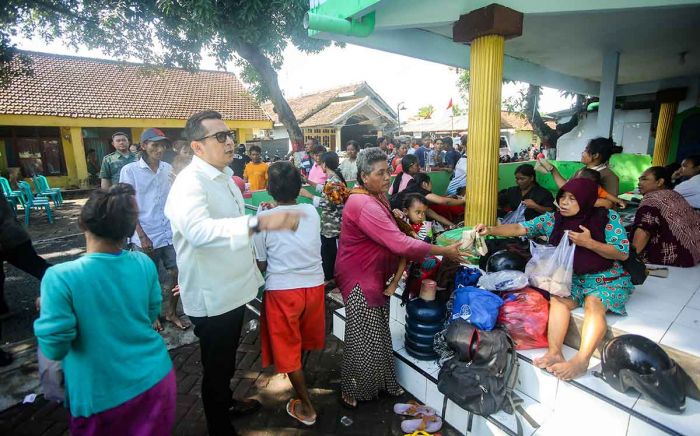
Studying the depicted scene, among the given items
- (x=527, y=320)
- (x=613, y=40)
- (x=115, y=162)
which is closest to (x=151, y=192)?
(x=115, y=162)

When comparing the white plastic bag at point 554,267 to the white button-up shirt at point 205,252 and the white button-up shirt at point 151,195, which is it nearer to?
the white button-up shirt at point 205,252

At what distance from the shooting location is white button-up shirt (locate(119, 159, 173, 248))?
3609 mm

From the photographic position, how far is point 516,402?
247cm

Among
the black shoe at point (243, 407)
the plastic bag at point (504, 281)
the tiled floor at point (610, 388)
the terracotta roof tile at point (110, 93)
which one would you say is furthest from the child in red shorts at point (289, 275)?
the terracotta roof tile at point (110, 93)

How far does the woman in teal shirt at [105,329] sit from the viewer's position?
147cm

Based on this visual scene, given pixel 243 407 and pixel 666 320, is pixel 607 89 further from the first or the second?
pixel 243 407

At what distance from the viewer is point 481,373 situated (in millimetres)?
2352

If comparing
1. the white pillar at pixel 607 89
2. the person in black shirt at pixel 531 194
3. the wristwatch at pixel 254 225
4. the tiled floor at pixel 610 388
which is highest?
the white pillar at pixel 607 89

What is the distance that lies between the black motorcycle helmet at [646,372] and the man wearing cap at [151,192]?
Result: 12.7 ft

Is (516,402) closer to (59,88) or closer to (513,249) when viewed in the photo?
(513,249)

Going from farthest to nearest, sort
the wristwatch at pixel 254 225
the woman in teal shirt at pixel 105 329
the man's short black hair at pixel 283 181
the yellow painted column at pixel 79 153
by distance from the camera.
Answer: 1. the yellow painted column at pixel 79 153
2. the man's short black hair at pixel 283 181
3. the wristwatch at pixel 254 225
4. the woman in teal shirt at pixel 105 329

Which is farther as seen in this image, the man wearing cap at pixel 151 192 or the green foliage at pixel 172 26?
the green foliage at pixel 172 26

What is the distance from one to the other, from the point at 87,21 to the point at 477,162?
34.6ft

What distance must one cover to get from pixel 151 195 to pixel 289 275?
211cm
